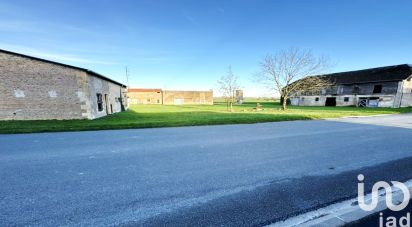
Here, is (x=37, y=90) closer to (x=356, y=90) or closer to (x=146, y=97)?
(x=356, y=90)

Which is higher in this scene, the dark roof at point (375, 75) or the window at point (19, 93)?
the dark roof at point (375, 75)

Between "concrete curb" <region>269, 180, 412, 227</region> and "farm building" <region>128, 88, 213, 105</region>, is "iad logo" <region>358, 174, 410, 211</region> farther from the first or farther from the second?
"farm building" <region>128, 88, 213, 105</region>

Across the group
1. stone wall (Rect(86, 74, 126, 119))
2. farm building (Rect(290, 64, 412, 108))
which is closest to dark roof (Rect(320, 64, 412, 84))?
farm building (Rect(290, 64, 412, 108))

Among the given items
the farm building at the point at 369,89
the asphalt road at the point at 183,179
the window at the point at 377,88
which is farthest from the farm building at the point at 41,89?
the window at the point at 377,88

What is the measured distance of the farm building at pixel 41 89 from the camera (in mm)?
13609

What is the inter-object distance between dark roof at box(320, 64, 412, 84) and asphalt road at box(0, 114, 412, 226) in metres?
36.7

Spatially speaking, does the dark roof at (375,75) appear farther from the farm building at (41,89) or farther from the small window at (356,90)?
the farm building at (41,89)

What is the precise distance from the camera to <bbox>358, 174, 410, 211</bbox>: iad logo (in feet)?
9.48

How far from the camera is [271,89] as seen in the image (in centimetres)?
2764

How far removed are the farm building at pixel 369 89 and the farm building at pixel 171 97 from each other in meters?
29.2

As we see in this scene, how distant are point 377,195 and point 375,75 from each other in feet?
146

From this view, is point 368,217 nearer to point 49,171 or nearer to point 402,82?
point 49,171

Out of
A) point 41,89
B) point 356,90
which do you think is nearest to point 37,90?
point 41,89

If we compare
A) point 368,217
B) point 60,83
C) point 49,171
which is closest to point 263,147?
point 368,217
